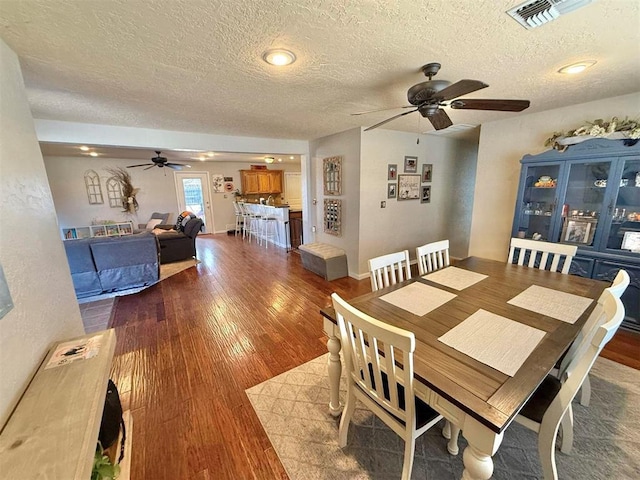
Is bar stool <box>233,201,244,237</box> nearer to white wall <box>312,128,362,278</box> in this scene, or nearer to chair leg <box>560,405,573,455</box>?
white wall <box>312,128,362,278</box>

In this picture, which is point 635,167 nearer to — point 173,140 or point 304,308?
point 304,308

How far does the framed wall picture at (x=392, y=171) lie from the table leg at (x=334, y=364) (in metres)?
3.07

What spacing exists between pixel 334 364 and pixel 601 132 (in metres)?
3.23

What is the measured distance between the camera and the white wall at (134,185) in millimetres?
6156

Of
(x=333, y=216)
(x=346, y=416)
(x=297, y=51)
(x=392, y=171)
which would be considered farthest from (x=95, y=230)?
(x=346, y=416)

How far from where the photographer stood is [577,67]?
5.88 feet

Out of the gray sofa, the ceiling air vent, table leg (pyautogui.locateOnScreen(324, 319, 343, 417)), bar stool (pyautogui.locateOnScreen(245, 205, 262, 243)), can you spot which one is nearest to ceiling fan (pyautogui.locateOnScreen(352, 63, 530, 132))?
the ceiling air vent

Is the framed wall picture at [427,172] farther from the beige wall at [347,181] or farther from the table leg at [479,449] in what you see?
the table leg at [479,449]

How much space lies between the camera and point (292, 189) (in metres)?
9.11

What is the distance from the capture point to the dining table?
912mm

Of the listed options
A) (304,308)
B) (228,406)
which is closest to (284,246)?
(304,308)

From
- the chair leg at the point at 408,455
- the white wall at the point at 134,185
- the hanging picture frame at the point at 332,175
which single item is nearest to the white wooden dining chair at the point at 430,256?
the chair leg at the point at 408,455

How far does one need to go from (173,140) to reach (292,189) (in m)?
5.69

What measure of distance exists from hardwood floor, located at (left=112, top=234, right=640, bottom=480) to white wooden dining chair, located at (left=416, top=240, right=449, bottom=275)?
Result: 1.18 metres
